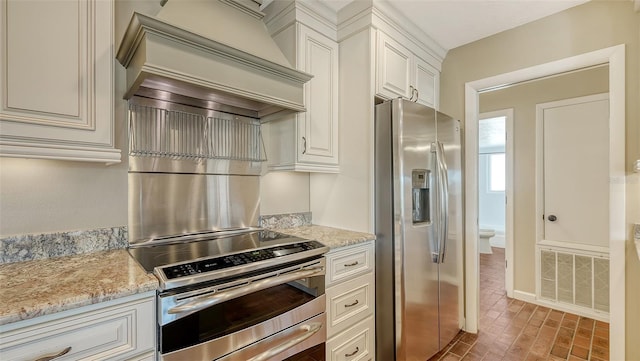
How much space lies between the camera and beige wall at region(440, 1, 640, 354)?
6.06ft

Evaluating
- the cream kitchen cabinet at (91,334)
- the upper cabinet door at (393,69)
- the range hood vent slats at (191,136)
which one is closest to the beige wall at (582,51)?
the upper cabinet door at (393,69)

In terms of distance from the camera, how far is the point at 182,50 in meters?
1.27

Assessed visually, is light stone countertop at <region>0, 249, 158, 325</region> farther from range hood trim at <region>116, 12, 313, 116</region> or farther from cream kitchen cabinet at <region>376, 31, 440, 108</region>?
cream kitchen cabinet at <region>376, 31, 440, 108</region>

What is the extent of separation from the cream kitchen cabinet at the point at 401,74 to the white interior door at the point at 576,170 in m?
1.52

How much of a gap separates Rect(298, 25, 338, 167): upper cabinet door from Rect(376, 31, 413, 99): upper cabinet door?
13.2 inches

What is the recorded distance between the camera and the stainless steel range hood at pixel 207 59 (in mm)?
1202

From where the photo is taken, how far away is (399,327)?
187 cm

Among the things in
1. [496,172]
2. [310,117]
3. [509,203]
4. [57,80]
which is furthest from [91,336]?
[496,172]

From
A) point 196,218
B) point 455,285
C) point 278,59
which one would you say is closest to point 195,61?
Answer: point 278,59

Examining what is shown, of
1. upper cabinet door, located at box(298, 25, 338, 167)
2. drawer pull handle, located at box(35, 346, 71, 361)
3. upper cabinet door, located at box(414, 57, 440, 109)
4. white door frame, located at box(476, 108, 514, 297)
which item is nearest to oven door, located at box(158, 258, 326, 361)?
drawer pull handle, located at box(35, 346, 71, 361)

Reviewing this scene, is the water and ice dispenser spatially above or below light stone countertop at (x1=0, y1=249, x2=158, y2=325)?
above

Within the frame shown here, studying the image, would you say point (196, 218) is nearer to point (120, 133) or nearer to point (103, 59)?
point (120, 133)

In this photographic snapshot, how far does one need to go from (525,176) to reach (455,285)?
1713 millimetres

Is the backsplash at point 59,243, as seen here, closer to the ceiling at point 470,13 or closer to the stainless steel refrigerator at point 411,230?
the stainless steel refrigerator at point 411,230
